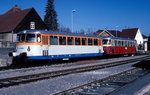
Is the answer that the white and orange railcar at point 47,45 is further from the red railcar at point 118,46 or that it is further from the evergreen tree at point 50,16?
the evergreen tree at point 50,16

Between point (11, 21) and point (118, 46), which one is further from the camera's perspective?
point (11, 21)

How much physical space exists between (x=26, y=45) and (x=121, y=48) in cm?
1970

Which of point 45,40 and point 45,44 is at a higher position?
point 45,40

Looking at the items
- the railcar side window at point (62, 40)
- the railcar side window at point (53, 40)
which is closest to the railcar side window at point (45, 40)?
the railcar side window at point (53, 40)

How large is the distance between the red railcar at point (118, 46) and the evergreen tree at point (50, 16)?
29776mm

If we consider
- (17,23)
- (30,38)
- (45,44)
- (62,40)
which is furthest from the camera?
(17,23)

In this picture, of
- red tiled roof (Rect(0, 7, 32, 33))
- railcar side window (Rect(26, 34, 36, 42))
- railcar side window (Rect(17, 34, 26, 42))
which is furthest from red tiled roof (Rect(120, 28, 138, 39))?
railcar side window (Rect(26, 34, 36, 42))

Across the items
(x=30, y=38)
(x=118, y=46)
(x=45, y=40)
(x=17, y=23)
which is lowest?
(x=118, y=46)

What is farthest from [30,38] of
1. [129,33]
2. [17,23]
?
[129,33]

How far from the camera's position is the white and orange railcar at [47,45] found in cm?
1923

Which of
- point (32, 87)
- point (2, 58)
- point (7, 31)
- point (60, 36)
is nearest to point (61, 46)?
point (60, 36)

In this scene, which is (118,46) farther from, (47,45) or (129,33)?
(129,33)

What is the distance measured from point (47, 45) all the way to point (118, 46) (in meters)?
16.9

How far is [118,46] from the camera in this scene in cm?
3472
